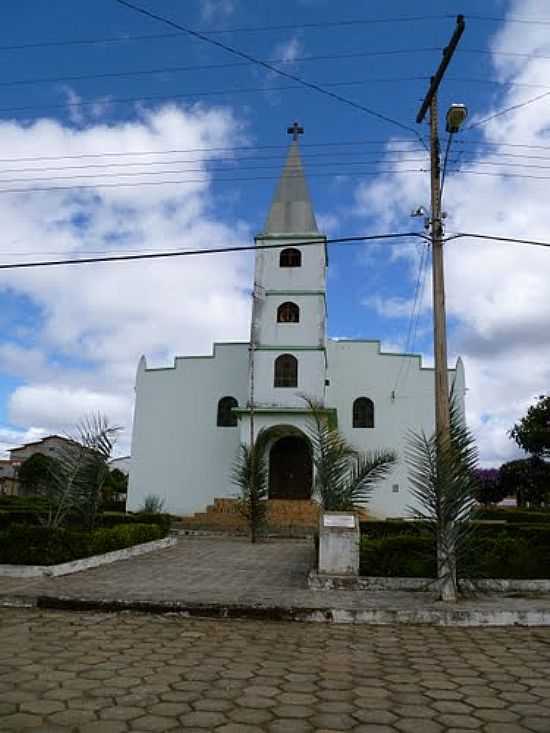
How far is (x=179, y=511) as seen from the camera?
2559 cm

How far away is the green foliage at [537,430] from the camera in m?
29.6

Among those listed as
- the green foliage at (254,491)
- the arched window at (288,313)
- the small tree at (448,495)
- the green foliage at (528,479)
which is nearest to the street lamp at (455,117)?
the small tree at (448,495)

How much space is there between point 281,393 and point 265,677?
64.1 feet

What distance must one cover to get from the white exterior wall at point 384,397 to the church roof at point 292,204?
5.16 m

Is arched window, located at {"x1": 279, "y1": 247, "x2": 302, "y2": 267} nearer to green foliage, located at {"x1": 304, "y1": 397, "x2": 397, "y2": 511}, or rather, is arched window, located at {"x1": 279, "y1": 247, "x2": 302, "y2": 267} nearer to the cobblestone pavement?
green foliage, located at {"x1": 304, "y1": 397, "x2": 397, "y2": 511}

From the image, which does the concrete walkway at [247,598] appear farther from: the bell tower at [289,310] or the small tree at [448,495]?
the bell tower at [289,310]

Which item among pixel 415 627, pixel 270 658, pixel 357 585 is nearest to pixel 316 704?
Result: pixel 270 658

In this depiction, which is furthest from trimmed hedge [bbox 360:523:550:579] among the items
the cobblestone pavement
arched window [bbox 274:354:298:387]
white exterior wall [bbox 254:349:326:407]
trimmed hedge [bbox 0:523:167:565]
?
arched window [bbox 274:354:298:387]

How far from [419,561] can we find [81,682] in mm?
6212

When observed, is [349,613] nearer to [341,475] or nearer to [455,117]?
[341,475]

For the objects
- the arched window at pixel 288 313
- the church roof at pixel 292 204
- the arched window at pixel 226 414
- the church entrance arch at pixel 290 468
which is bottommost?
the church entrance arch at pixel 290 468

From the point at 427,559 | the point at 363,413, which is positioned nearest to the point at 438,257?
the point at 427,559

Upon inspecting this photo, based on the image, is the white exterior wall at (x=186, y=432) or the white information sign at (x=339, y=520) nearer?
the white information sign at (x=339, y=520)

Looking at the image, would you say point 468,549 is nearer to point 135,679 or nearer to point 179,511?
point 135,679
